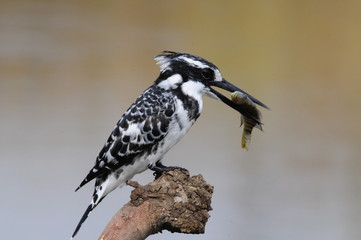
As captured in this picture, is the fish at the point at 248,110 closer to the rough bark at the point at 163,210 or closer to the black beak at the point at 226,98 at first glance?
the black beak at the point at 226,98

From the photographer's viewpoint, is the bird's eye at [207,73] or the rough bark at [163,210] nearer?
the rough bark at [163,210]

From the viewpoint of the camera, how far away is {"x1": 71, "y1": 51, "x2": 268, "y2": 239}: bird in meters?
3.14

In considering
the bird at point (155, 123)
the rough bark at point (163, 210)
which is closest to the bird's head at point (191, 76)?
the bird at point (155, 123)

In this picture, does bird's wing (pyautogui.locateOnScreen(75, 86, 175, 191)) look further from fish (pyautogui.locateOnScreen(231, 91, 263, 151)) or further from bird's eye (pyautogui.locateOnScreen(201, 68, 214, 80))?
fish (pyautogui.locateOnScreen(231, 91, 263, 151))

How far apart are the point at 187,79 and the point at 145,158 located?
36cm

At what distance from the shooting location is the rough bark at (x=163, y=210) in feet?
8.80

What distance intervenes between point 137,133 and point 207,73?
376 millimetres

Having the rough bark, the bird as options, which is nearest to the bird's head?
the bird

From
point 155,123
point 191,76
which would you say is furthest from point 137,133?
point 191,76

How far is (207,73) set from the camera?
125 inches

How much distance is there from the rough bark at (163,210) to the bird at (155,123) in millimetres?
354
